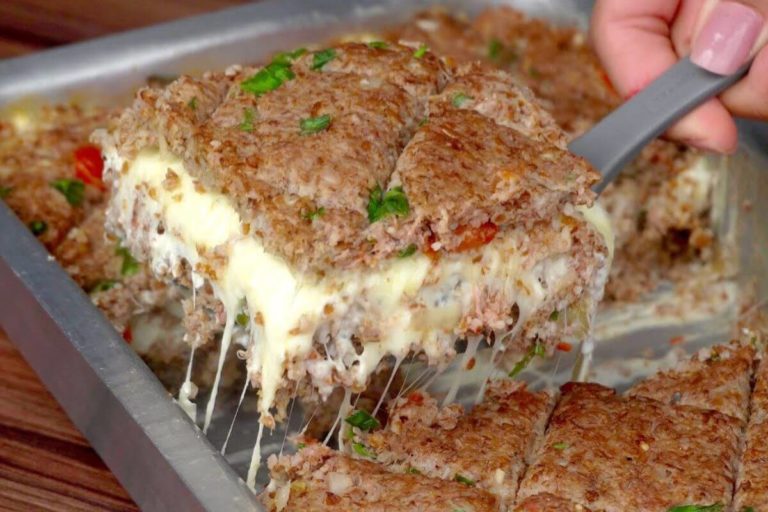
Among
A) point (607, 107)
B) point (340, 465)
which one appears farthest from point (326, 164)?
point (607, 107)

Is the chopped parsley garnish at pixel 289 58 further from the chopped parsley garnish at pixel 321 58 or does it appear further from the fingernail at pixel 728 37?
the fingernail at pixel 728 37

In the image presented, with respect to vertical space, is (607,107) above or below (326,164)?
below

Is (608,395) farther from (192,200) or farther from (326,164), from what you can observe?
(192,200)

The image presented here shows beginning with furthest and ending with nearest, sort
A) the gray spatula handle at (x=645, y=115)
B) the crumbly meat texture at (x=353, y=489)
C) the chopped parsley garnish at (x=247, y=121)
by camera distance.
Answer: the gray spatula handle at (x=645, y=115), the chopped parsley garnish at (x=247, y=121), the crumbly meat texture at (x=353, y=489)

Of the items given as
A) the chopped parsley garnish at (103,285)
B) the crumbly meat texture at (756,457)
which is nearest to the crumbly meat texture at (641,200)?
the crumbly meat texture at (756,457)

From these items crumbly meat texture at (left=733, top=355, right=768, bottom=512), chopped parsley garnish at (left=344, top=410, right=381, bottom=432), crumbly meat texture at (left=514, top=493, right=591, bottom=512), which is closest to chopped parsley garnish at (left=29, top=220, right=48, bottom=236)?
chopped parsley garnish at (left=344, top=410, right=381, bottom=432)

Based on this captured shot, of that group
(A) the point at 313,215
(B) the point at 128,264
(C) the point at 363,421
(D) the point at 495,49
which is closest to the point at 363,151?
(A) the point at 313,215

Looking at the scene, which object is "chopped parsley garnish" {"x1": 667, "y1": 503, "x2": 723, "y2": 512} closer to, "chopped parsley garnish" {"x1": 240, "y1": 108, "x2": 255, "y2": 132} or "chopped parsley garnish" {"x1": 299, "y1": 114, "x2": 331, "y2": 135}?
"chopped parsley garnish" {"x1": 299, "y1": 114, "x2": 331, "y2": 135}
